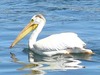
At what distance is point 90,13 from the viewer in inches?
732

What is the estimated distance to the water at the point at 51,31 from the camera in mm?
10703

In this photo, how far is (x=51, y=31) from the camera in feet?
49.5

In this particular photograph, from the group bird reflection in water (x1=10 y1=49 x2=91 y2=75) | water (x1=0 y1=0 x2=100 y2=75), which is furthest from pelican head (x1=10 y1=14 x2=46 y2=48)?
bird reflection in water (x1=10 y1=49 x2=91 y2=75)

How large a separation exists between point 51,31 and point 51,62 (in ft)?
12.4

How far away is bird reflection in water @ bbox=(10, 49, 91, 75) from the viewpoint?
1070 centimetres

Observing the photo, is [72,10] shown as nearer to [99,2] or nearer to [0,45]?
[99,2]

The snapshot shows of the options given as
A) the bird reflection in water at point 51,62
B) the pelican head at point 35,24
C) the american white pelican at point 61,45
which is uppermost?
the pelican head at point 35,24

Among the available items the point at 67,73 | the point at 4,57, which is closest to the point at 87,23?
the point at 4,57

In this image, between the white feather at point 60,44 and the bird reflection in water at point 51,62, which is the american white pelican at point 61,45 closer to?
the white feather at point 60,44

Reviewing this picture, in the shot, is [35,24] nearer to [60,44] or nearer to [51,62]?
[60,44]

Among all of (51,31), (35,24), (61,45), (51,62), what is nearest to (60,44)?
(61,45)

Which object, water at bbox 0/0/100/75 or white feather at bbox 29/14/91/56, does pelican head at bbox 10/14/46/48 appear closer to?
water at bbox 0/0/100/75

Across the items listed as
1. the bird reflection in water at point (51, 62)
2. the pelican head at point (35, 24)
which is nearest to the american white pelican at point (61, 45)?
the bird reflection in water at point (51, 62)

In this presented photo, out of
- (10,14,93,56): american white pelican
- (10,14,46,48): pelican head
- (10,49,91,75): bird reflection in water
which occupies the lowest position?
(10,49,91,75): bird reflection in water
